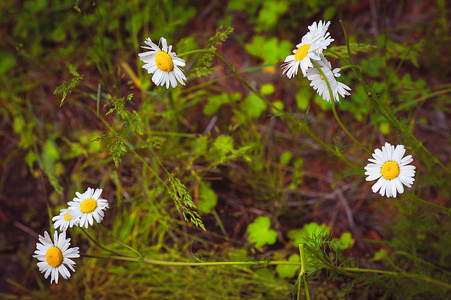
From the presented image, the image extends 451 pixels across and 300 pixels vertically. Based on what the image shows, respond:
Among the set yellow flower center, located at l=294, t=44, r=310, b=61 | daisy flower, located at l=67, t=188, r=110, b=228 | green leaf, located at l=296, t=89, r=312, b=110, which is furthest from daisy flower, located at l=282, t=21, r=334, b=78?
green leaf, located at l=296, t=89, r=312, b=110

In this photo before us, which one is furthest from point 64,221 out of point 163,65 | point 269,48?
point 269,48

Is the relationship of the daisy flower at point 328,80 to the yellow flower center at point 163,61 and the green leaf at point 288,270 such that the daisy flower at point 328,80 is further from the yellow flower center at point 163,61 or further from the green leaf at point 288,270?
the green leaf at point 288,270

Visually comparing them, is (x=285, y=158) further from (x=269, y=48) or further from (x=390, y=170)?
(x=390, y=170)

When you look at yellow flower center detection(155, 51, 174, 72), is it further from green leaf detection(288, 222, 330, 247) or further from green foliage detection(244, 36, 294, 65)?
green foliage detection(244, 36, 294, 65)

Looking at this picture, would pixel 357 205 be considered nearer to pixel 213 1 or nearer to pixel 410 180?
pixel 410 180

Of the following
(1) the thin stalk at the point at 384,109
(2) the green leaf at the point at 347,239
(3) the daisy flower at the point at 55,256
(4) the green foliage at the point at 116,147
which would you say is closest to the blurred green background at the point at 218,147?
(2) the green leaf at the point at 347,239

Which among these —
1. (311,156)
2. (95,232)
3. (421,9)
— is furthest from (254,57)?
(95,232)
